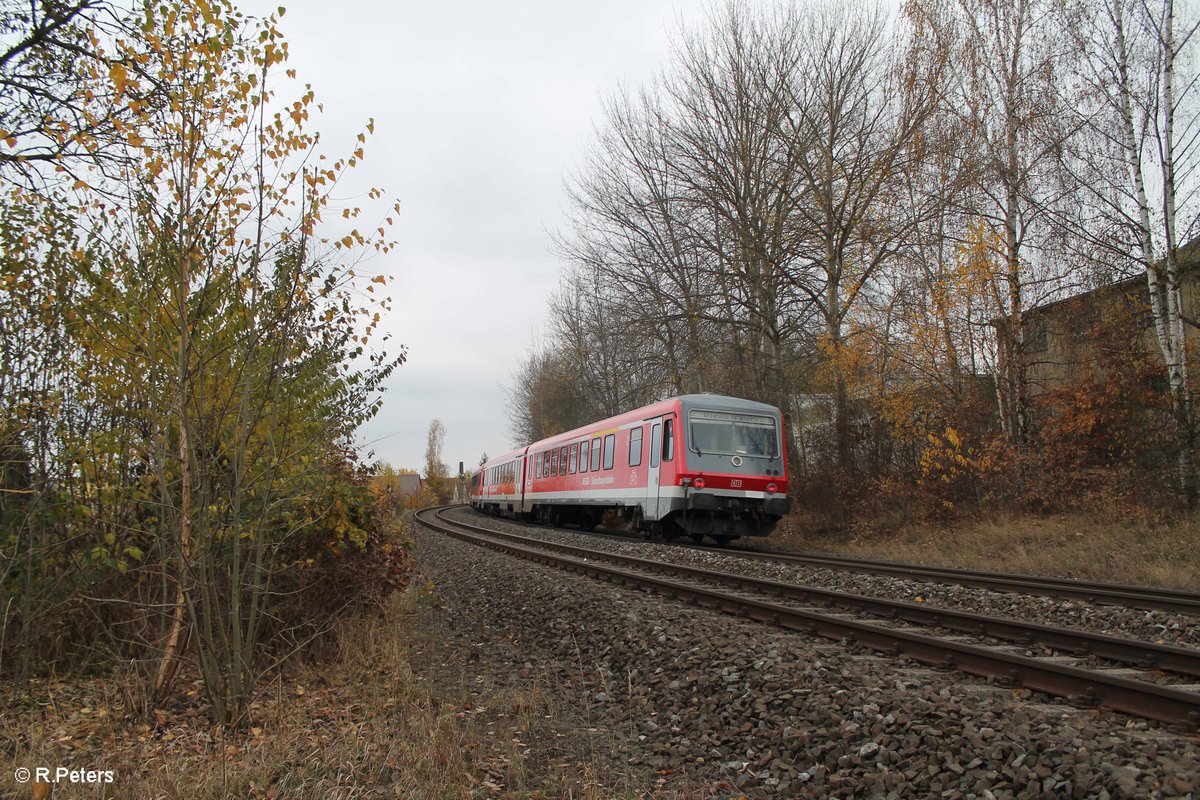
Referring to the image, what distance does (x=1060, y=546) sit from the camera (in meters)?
12.5

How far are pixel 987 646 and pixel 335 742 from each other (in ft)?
15.3

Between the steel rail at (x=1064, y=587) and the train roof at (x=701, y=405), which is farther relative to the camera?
the train roof at (x=701, y=405)

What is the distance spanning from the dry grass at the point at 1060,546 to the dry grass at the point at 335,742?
8404mm

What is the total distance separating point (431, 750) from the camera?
4.34m

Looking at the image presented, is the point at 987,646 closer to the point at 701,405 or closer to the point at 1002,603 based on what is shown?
the point at 1002,603

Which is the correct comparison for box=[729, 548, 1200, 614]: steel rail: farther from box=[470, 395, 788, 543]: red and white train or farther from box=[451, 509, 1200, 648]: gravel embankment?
box=[470, 395, 788, 543]: red and white train

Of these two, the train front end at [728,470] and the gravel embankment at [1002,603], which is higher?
the train front end at [728,470]

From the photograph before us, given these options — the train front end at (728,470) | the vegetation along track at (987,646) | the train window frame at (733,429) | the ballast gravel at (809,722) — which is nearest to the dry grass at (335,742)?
the ballast gravel at (809,722)

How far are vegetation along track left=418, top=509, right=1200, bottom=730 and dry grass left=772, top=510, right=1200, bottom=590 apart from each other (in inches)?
185

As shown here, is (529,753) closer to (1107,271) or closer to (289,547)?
(289,547)

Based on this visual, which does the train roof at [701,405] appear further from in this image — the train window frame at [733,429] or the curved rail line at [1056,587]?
the curved rail line at [1056,587]

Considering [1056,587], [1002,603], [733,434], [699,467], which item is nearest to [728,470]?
[699,467]

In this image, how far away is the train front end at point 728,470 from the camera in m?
15.0

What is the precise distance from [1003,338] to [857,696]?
13505mm
